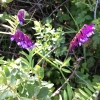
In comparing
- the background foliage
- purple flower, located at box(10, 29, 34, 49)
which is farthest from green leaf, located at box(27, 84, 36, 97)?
purple flower, located at box(10, 29, 34, 49)

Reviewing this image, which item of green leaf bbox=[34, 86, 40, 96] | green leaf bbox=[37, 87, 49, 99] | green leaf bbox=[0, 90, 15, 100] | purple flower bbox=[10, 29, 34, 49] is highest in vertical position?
purple flower bbox=[10, 29, 34, 49]

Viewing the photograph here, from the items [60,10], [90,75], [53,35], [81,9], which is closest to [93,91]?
[90,75]

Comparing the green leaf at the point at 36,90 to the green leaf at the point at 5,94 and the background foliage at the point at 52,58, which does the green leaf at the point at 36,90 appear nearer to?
the background foliage at the point at 52,58

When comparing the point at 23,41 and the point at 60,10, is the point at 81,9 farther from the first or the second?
the point at 23,41

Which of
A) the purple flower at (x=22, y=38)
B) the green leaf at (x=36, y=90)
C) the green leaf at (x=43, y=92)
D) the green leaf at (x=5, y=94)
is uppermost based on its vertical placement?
the purple flower at (x=22, y=38)

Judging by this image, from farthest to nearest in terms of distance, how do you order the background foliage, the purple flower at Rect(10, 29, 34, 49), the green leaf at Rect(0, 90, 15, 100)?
the purple flower at Rect(10, 29, 34, 49)
the background foliage
the green leaf at Rect(0, 90, 15, 100)

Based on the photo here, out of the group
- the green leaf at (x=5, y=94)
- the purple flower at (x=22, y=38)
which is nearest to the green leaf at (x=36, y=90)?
the green leaf at (x=5, y=94)

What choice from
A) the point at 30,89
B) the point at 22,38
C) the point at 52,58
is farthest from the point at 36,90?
the point at 52,58

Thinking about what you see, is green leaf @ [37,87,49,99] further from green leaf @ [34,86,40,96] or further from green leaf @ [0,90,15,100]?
green leaf @ [0,90,15,100]

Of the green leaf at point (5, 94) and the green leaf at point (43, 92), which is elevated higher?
the green leaf at point (5, 94)
